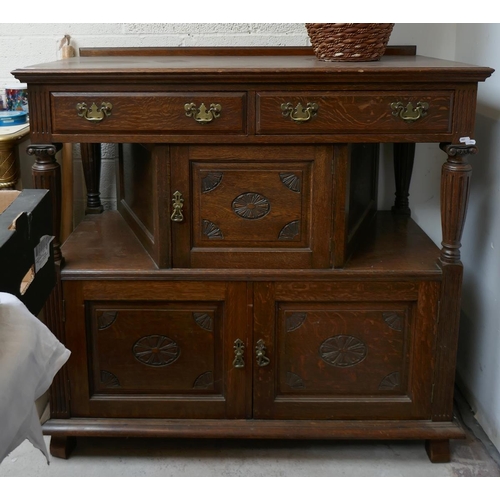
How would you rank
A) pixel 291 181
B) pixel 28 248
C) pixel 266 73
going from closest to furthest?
pixel 28 248 < pixel 266 73 < pixel 291 181

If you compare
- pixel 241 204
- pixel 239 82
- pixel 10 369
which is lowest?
pixel 241 204

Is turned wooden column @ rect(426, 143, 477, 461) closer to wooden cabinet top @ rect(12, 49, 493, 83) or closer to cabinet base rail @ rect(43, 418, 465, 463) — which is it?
cabinet base rail @ rect(43, 418, 465, 463)

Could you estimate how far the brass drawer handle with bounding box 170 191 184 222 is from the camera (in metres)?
1.86

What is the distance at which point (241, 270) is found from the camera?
75.0 inches

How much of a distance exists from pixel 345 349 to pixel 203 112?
0.75 meters

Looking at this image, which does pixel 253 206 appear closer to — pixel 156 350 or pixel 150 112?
pixel 150 112

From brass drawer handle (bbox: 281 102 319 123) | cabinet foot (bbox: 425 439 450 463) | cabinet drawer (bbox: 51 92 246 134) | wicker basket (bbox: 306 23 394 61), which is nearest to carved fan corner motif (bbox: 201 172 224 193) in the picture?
cabinet drawer (bbox: 51 92 246 134)

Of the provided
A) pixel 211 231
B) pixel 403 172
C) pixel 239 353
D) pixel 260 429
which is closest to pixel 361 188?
pixel 403 172

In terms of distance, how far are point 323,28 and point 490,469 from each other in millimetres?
1295

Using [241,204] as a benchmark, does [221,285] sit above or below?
below

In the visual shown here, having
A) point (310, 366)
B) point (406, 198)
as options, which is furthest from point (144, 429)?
point (406, 198)

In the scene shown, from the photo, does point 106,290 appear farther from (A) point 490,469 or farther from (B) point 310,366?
(A) point 490,469
